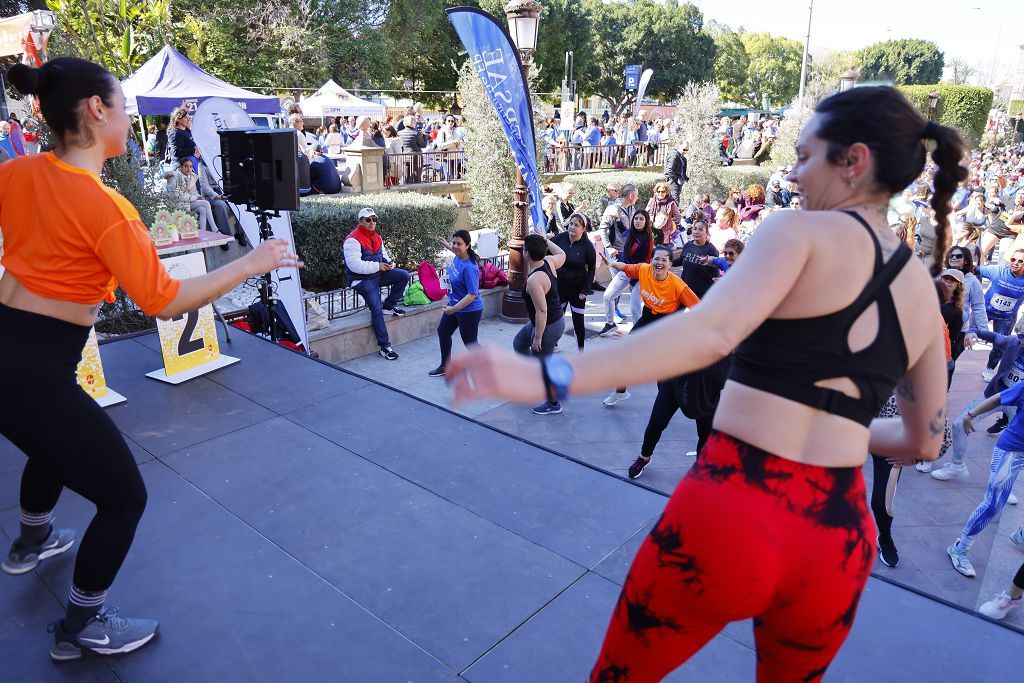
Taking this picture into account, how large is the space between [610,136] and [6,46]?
16362 mm

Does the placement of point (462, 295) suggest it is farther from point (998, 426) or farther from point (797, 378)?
point (797, 378)

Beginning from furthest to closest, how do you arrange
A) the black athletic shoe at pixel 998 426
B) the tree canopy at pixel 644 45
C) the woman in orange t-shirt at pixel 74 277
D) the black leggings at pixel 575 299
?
the tree canopy at pixel 644 45 < the black leggings at pixel 575 299 < the black athletic shoe at pixel 998 426 < the woman in orange t-shirt at pixel 74 277

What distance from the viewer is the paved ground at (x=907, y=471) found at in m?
4.24

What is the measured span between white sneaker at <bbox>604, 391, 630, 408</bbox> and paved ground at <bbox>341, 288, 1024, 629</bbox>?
0.18ft

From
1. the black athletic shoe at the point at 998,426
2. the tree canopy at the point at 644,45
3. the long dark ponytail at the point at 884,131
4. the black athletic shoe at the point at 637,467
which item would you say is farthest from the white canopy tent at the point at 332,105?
the tree canopy at the point at 644,45

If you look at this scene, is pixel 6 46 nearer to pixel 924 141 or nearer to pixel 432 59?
pixel 924 141

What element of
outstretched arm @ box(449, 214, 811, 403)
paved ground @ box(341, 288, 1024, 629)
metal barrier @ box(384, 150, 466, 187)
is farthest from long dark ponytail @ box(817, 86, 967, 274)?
metal barrier @ box(384, 150, 466, 187)

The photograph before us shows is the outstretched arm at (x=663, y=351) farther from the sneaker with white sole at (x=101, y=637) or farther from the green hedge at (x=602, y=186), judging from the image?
the green hedge at (x=602, y=186)

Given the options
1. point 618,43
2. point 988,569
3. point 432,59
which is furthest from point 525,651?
point 618,43

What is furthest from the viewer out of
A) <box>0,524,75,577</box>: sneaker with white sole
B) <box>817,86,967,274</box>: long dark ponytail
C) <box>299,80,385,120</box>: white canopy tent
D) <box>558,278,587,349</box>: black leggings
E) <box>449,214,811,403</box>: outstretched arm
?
<box>299,80,385,120</box>: white canopy tent

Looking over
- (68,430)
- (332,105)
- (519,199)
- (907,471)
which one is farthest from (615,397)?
(332,105)

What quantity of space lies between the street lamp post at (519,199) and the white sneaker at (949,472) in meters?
5.13

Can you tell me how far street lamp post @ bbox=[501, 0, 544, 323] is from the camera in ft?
28.0

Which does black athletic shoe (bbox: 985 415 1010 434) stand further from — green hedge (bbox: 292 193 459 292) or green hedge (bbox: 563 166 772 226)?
green hedge (bbox: 563 166 772 226)
